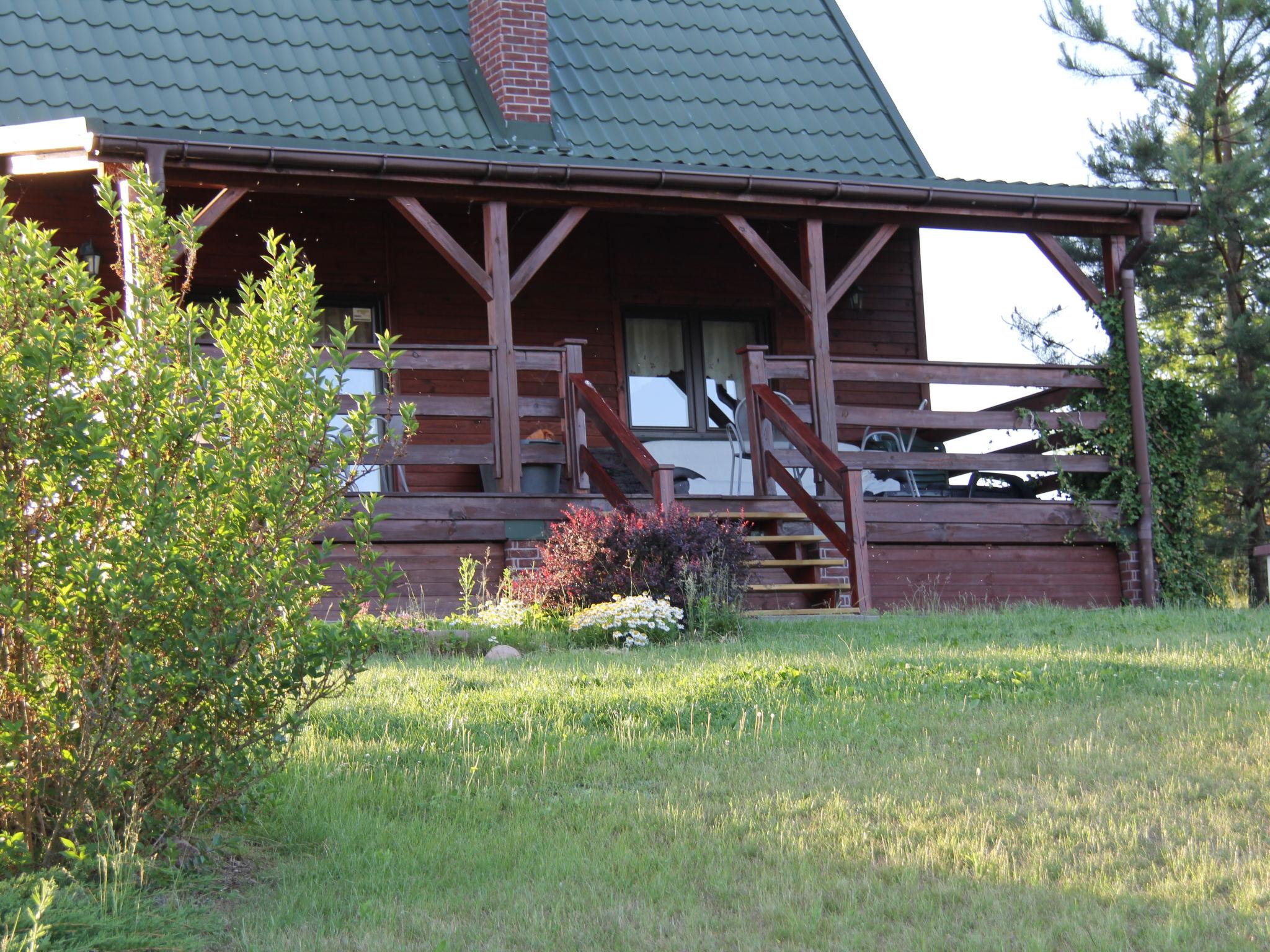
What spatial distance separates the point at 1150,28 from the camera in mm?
18078

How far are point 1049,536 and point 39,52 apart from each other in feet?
30.6

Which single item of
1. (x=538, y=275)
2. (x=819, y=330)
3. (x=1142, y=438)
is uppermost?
(x=538, y=275)

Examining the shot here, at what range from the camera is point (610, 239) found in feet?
45.5

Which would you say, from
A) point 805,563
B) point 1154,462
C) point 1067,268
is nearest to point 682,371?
point 1067,268

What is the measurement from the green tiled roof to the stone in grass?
4.36 m

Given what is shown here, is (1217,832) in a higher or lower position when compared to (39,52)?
lower

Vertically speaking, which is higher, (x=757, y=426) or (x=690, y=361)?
(x=690, y=361)

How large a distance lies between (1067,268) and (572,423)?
4.70 meters

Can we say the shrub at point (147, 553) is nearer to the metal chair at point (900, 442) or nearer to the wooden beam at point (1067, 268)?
the metal chair at point (900, 442)

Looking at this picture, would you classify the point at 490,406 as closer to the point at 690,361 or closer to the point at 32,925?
the point at 690,361

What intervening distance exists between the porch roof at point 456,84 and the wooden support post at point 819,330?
1.96ft

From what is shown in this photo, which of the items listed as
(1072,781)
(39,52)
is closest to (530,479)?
(39,52)

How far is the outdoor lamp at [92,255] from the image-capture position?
11.5 meters

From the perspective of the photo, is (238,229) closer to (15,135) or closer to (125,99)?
(125,99)
